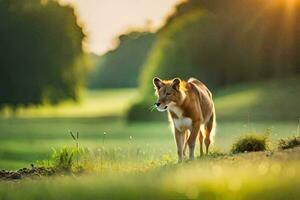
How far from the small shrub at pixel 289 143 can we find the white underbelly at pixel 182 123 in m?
2.03

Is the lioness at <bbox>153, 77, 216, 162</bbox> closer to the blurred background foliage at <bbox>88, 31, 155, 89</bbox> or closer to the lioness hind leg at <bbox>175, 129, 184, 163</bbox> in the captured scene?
the lioness hind leg at <bbox>175, 129, 184, 163</bbox>

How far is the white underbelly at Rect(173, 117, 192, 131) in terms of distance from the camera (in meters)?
14.2

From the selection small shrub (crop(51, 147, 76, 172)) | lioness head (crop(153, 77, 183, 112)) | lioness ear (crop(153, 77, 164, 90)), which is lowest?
small shrub (crop(51, 147, 76, 172))

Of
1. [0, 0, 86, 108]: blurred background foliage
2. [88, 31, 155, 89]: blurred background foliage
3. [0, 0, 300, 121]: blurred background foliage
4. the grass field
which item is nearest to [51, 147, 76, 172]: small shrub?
the grass field

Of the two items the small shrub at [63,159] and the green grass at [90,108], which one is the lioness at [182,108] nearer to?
the small shrub at [63,159]

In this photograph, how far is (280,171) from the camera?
24.9ft

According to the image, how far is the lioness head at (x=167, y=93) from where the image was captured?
13820mm

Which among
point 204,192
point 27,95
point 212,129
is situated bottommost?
point 204,192

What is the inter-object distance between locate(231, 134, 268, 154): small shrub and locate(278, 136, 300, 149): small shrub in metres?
0.32

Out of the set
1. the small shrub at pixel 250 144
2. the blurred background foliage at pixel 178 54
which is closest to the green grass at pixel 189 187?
the small shrub at pixel 250 144

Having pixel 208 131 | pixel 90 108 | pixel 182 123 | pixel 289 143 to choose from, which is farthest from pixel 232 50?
pixel 182 123

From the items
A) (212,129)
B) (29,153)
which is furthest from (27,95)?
(212,129)

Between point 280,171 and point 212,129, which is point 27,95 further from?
point 280,171

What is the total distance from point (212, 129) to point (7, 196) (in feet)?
29.6
